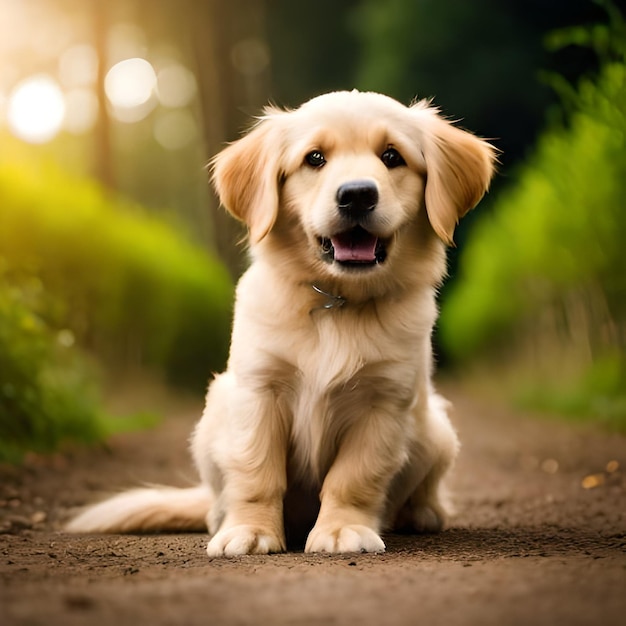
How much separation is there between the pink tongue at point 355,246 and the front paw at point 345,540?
85cm

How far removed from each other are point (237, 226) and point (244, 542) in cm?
823

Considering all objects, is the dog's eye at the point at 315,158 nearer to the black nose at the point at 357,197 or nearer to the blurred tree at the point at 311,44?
the black nose at the point at 357,197

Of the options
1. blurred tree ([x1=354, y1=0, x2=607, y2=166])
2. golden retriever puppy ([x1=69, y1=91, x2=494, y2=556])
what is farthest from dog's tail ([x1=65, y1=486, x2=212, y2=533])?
blurred tree ([x1=354, y1=0, x2=607, y2=166])

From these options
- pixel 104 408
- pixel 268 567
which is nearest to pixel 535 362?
pixel 104 408

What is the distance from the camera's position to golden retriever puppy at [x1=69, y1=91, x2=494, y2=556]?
3039 mm

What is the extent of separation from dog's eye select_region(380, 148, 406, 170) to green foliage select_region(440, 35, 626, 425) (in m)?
2.73

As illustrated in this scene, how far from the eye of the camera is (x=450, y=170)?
3.32 m

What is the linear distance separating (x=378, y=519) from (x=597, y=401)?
4812 mm

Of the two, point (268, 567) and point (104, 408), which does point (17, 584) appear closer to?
point (268, 567)

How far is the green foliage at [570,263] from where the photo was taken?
6691 mm

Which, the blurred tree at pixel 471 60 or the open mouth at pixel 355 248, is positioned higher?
the blurred tree at pixel 471 60

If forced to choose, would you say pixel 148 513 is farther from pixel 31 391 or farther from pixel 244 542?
pixel 31 391

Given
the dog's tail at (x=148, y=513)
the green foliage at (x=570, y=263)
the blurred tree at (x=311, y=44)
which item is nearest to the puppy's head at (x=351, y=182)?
the dog's tail at (x=148, y=513)

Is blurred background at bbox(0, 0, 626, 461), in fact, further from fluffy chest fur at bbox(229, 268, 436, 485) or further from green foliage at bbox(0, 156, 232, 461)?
fluffy chest fur at bbox(229, 268, 436, 485)
